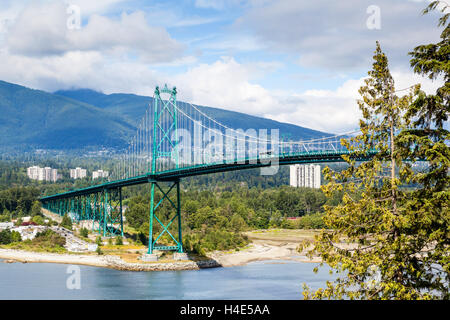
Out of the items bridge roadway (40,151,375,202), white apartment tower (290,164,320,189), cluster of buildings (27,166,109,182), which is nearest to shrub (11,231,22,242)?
bridge roadway (40,151,375,202)

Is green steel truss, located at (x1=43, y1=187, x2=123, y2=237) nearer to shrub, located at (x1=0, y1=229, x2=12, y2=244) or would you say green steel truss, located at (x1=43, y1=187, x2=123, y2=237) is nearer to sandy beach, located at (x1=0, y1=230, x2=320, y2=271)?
shrub, located at (x1=0, y1=229, x2=12, y2=244)

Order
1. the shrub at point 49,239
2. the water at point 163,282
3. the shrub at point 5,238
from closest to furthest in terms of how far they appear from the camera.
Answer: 1. the water at point 163,282
2. the shrub at point 49,239
3. the shrub at point 5,238

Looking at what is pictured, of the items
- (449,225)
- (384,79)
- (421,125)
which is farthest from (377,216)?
(384,79)

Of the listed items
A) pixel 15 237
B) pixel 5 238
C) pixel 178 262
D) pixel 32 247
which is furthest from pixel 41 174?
pixel 178 262

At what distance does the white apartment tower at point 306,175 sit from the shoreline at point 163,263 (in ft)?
338

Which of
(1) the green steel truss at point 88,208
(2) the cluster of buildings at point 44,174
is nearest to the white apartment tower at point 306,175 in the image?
(2) the cluster of buildings at point 44,174

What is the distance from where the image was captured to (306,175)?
16250 centimetres

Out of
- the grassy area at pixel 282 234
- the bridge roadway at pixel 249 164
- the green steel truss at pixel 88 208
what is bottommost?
the grassy area at pixel 282 234

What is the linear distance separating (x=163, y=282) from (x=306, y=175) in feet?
424

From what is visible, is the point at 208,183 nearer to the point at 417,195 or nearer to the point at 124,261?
the point at 124,261

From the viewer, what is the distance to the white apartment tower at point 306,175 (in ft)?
522

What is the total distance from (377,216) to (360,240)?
0.63m

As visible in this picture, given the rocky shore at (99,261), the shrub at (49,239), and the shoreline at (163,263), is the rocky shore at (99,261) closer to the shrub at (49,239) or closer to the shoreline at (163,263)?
the shoreline at (163,263)
